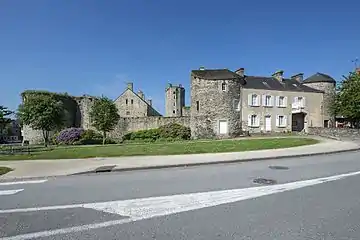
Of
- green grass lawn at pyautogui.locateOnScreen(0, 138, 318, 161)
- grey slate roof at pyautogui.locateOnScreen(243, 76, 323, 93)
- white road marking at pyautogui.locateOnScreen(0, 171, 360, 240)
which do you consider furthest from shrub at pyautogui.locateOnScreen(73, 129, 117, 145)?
white road marking at pyautogui.locateOnScreen(0, 171, 360, 240)

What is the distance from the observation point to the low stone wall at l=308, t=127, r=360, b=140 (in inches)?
1085

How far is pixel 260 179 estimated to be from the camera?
309 inches

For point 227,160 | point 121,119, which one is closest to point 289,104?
point 121,119

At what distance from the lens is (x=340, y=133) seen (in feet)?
94.5

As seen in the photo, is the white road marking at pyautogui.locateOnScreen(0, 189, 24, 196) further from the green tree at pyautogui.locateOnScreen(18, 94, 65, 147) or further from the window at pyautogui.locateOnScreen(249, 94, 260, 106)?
the window at pyautogui.locateOnScreen(249, 94, 260, 106)

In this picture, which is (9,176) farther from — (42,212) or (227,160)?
(227,160)

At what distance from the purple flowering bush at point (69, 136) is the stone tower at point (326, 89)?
3527cm

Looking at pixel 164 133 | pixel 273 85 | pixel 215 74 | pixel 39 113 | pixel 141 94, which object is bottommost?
pixel 164 133

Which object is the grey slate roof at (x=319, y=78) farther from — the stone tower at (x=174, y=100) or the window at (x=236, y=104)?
the stone tower at (x=174, y=100)

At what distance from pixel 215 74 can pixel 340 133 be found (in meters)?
16.8

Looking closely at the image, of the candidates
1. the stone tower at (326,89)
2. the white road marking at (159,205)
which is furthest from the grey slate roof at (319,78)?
the white road marking at (159,205)

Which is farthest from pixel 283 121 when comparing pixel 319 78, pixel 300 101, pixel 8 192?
pixel 8 192

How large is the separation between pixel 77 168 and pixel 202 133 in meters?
27.1

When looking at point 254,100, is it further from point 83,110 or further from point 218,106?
Result: point 83,110
